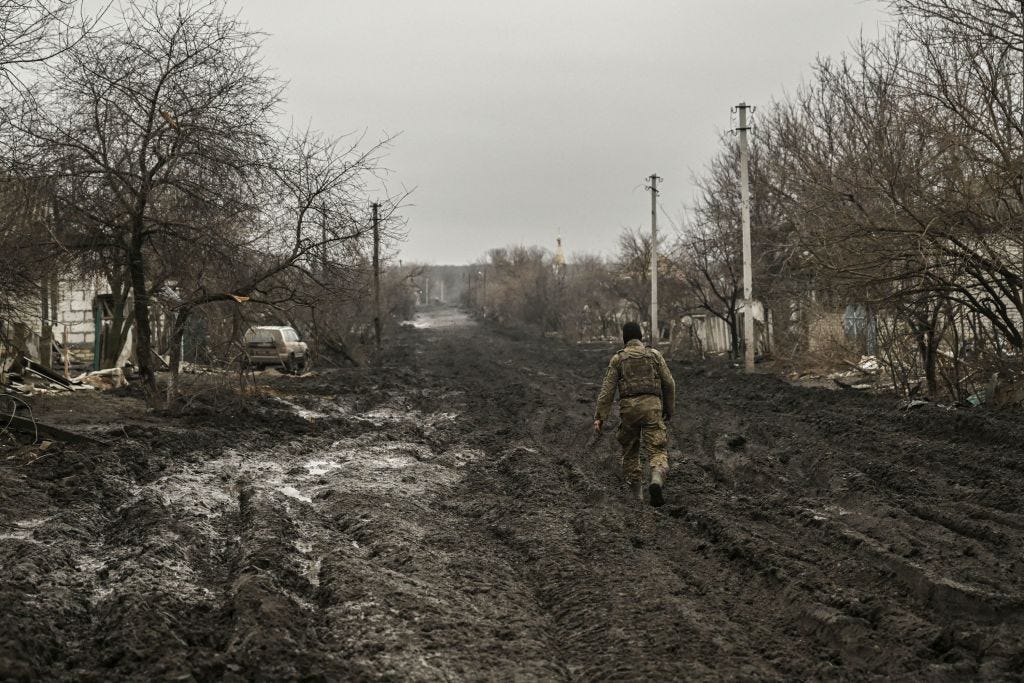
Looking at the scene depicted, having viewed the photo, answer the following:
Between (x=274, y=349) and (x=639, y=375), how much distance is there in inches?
831

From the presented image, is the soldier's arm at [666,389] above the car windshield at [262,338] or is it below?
below

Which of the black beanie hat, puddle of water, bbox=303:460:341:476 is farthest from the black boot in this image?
puddle of water, bbox=303:460:341:476

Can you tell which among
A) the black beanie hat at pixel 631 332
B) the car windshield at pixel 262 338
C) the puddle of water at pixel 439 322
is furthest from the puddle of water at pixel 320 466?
the puddle of water at pixel 439 322

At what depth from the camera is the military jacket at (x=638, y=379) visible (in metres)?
9.22

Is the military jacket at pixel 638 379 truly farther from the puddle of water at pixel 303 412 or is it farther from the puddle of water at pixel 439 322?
the puddle of water at pixel 439 322

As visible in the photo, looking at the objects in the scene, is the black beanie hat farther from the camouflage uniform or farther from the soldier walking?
the camouflage uniform

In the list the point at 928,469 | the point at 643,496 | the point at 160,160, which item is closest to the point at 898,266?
the point at 928,469

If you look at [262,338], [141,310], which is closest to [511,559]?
[141,310]

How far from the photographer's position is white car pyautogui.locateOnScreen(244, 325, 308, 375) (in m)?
28.4

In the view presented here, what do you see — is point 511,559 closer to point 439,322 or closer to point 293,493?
point 293,493

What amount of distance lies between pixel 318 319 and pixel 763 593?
84.7 ft

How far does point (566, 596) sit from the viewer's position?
574 centimetres

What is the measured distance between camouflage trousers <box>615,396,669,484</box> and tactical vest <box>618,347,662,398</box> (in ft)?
0.24

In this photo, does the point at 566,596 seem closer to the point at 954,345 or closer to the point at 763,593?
the point at 763,593
